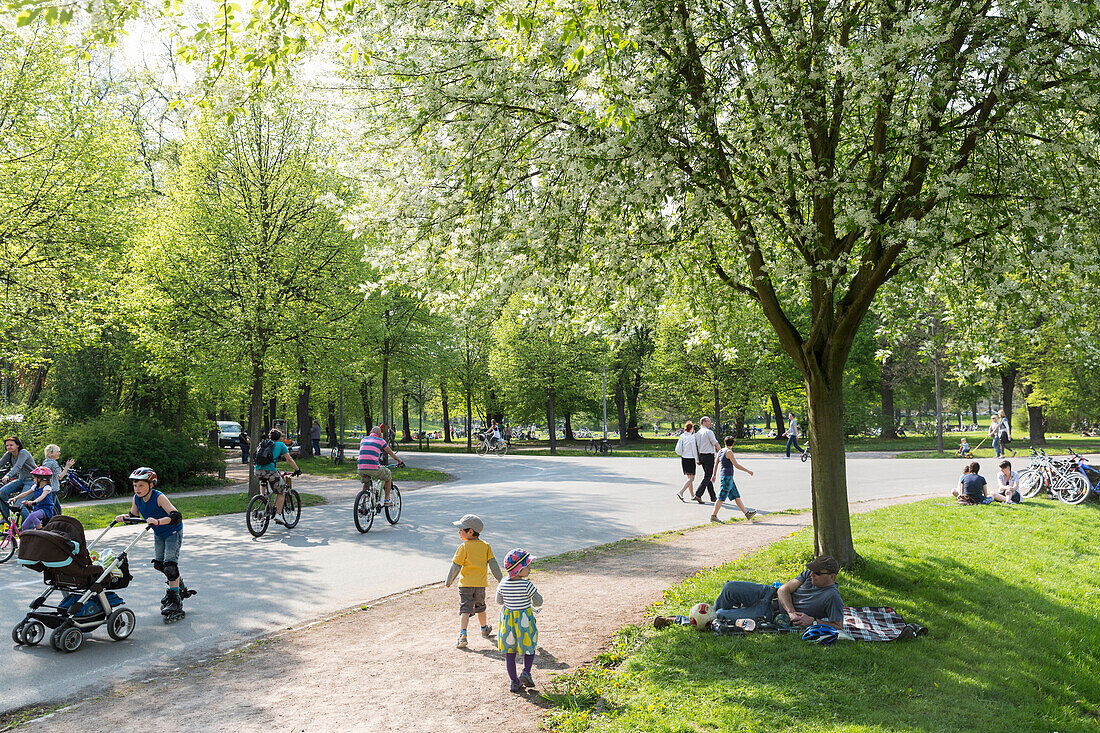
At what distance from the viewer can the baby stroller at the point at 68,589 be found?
6879 mm

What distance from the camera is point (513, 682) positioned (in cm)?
570

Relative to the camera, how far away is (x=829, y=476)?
345 inches

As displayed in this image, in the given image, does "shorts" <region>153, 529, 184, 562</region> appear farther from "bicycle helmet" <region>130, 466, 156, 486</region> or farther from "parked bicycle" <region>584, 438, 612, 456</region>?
"parked bicycle" <region>584, 438, 612, 456</region>

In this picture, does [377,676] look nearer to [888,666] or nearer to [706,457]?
[888,666]

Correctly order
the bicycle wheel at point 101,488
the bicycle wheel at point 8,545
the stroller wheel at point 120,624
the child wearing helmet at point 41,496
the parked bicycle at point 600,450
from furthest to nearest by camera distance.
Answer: the parked bicycle at point 600,450 < the bicycle wheel at point 101,488 < the bicycle wheel at point 8,545 < the child wearing helmet at point 41,496 < the stroller wheel at point 120,624

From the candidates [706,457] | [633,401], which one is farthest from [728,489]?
[633,401]

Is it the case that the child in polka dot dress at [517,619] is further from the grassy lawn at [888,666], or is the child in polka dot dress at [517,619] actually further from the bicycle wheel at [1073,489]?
the bicycle wheel at [1073,489]

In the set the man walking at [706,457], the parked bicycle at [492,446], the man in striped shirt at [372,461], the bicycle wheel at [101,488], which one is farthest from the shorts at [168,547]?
the parked bicycle at [492,446]

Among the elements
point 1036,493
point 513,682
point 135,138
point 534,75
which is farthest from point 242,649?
point 135,138

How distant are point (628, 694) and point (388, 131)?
629cm

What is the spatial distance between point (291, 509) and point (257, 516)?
3.43 ft

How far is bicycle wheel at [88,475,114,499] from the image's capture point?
19.0 metres

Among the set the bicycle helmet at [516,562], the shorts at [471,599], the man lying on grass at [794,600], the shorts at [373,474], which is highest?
the shorts at [373,474]

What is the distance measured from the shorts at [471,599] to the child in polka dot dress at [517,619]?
3.17ft
